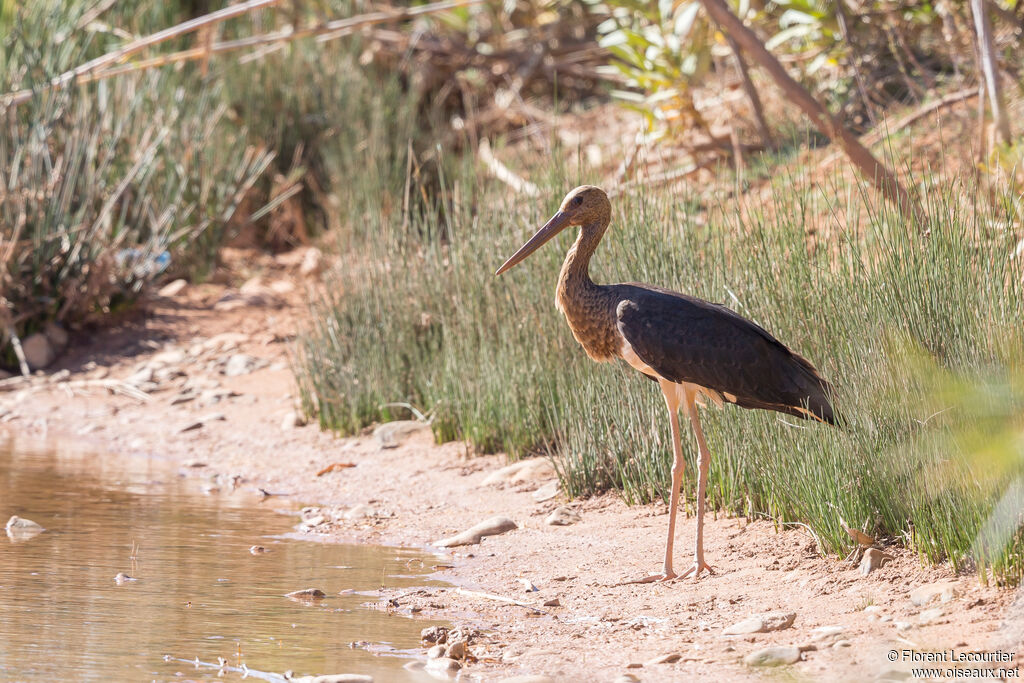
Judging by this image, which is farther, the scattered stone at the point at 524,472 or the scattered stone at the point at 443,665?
the scattered stone at the point at 524,472

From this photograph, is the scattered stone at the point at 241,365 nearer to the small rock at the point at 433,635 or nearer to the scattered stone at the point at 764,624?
the small rock at the point at 433,635

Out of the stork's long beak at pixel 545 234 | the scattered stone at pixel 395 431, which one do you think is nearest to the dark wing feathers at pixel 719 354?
the stork's long beak at pixel 545 234

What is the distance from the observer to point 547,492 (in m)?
5.83

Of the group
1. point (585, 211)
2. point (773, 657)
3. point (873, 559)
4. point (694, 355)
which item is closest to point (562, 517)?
point (694, 355)

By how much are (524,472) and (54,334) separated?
4.76 metres

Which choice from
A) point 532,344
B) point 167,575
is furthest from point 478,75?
point 167,575

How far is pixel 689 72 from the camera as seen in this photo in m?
9.39

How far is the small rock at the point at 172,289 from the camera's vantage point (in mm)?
10031

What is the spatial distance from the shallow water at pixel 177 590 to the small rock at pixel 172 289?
3862 mm

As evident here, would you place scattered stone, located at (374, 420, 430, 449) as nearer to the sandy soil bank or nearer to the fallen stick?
the sandy soil bank

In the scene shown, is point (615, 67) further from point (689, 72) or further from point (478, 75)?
point (478, 75)

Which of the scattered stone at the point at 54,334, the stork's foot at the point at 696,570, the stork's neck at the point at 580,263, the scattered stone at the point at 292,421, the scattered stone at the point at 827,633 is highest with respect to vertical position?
the stork's neck at the point at 580,263

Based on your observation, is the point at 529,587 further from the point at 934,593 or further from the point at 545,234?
the point at 545,234

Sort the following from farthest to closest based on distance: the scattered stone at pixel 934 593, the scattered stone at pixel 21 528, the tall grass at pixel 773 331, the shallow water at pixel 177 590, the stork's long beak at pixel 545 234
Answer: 1. the stork's long beak at pixel 545 234
2. the scattered stone at pixel 21 528
3. the tall grass at pixel 773 331
4. the scattered stone at pixel 934 593
5. the shallow water at pixel 177 590
